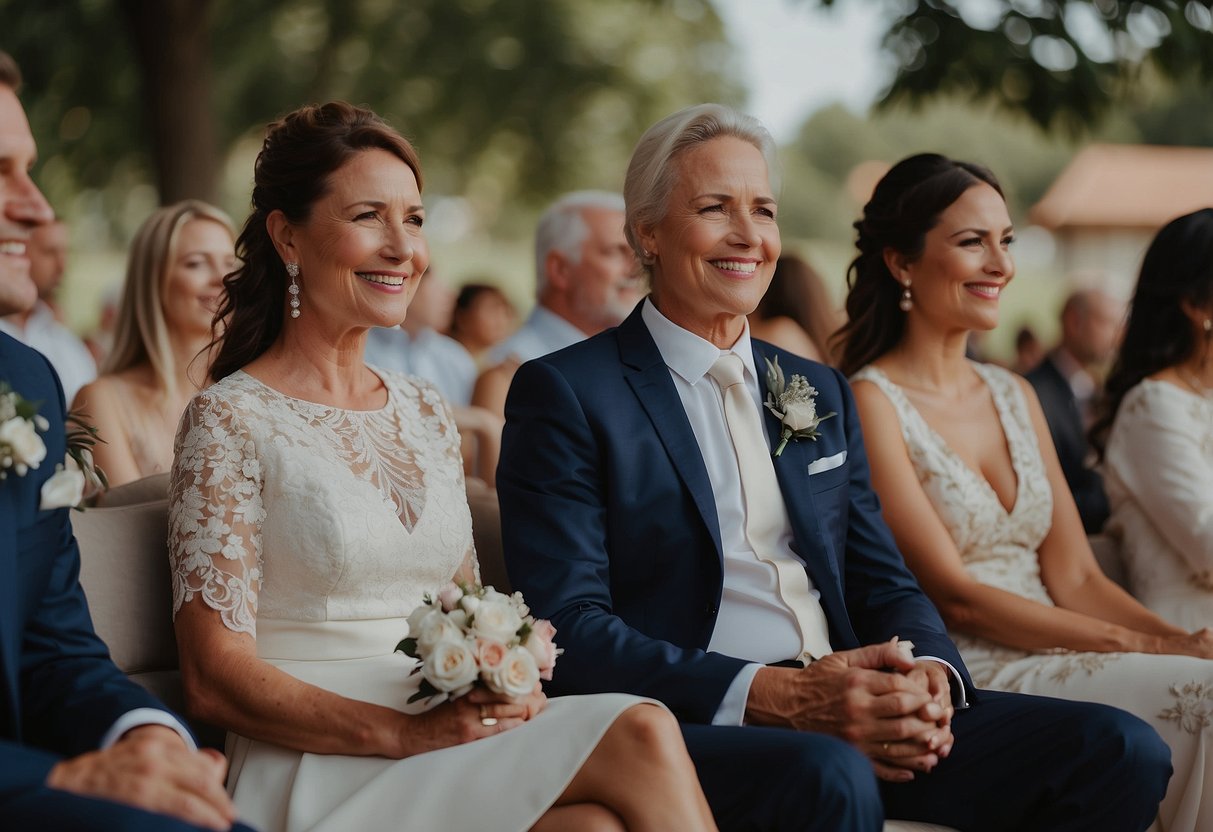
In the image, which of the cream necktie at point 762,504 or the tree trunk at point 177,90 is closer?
the cream necktie at point 762,504

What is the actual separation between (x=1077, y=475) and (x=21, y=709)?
4426mm

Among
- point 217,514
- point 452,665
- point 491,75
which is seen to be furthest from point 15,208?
point 491,75

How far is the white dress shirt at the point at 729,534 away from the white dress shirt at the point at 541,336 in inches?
108

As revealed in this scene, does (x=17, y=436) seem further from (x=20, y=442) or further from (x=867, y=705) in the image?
(x=867, y=705)

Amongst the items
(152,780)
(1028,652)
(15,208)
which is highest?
(15,208)

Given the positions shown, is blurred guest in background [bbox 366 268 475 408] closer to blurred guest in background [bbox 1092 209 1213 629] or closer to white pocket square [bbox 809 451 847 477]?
blurred guest in background [bbox 1092 209 1213 629]

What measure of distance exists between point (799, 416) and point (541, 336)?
304cm

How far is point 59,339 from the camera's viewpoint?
746 centimetres

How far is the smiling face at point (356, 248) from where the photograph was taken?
3256mm

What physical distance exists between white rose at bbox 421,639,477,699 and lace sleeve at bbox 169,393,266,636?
52 cm

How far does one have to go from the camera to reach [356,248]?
10.6 ft

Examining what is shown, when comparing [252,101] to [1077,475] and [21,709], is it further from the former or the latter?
[21,709]

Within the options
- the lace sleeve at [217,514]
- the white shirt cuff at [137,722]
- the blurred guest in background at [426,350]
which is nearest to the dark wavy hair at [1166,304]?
the lace sleeve at [217,514]

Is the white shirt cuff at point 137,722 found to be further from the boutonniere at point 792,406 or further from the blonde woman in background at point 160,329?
the blonde woman in background at point 160,329
